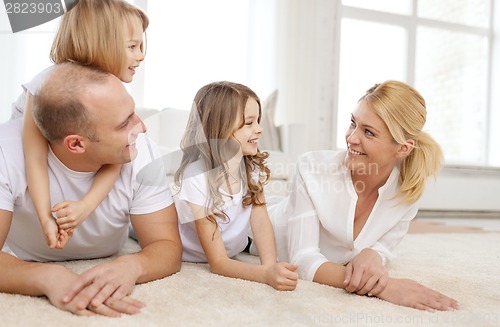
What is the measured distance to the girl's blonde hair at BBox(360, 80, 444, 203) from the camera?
4.38 feet

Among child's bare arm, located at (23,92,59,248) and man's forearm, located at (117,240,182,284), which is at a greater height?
child's bare arm, located at (23,92,59,248)

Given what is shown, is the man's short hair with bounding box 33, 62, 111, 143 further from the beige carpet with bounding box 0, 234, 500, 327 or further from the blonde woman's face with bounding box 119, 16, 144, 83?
the beige carpet with bounding box 0, 234, 500, 327

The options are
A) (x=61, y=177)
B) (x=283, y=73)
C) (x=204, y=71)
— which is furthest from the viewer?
(x=283, y=73)

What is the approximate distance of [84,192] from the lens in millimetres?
1231

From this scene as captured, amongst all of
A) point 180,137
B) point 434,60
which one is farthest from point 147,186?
point 434,60

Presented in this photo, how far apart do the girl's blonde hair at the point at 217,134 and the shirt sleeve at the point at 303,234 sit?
12cm

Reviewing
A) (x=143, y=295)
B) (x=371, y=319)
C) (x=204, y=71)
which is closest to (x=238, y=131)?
(x=143, y=295)

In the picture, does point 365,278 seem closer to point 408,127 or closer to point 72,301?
point 408,127

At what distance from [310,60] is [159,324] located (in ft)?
12.2

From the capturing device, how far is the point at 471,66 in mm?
4914

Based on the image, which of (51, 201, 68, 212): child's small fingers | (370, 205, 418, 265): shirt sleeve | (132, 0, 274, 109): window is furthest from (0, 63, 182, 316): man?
(132, 0, 274, 109): window

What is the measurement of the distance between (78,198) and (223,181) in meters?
0.41

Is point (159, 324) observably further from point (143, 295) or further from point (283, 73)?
point (283, 73)

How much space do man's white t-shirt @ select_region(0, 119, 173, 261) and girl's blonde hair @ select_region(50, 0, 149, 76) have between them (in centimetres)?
22
